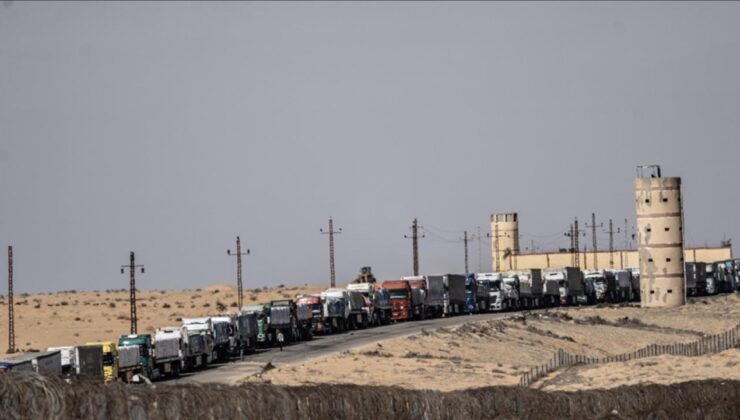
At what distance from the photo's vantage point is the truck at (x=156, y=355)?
71125 mm

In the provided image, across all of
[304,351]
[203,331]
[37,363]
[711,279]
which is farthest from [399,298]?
[711,279]

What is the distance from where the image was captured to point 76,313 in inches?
6220

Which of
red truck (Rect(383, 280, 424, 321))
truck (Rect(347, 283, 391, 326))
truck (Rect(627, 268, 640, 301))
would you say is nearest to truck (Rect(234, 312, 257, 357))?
truck (Rect(347, 283, 391, 326))

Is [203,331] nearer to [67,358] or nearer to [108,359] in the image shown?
[108,359]

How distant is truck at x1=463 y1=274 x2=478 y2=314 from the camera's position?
138000 mm

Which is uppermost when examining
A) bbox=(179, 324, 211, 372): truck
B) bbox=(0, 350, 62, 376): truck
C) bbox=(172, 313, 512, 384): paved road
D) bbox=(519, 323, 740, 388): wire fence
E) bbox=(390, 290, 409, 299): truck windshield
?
bbox=(390, 290, 409, 299): truck windshield

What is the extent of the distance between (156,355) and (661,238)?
79.5m

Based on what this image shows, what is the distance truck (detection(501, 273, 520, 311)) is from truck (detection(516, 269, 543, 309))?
35.3 inches

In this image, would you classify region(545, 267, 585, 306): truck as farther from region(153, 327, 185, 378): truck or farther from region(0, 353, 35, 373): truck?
region(0, 353, 35, 373): truck

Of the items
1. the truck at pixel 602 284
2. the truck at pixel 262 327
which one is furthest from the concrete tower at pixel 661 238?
the truck at pixel 262 327

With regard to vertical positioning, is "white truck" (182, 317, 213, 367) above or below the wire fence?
above

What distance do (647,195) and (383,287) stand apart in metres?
33.7

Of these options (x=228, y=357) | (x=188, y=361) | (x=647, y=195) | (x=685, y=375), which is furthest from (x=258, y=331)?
(x=647, y=195)

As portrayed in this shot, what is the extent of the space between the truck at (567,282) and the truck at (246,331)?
215 feet
